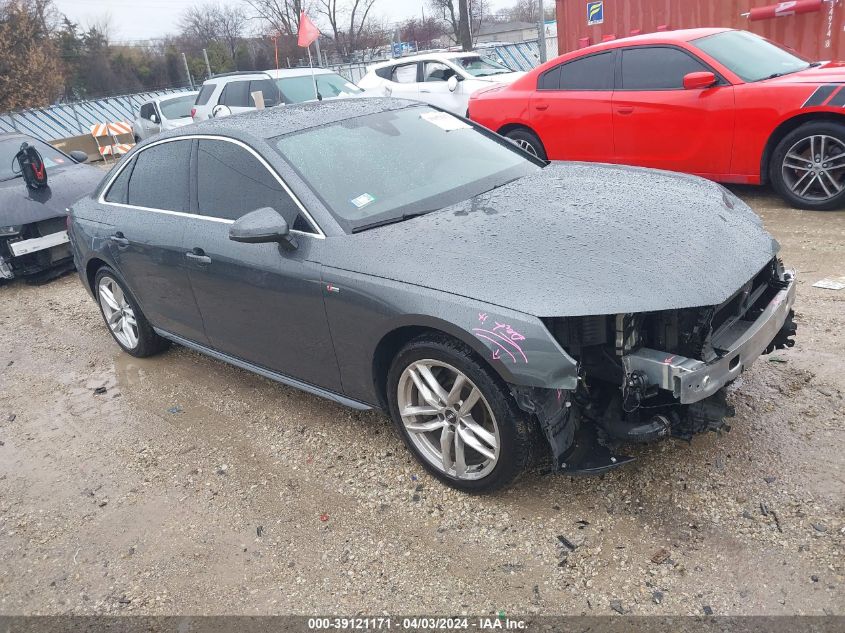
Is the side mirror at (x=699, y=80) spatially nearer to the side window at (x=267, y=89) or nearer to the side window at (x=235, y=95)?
the side window at (x=267, y=89)

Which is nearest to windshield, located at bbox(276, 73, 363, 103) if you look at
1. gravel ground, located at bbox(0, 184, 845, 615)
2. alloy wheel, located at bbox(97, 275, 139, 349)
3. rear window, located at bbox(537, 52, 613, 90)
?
rear window, located at bbox(537, 52, 613, 90)

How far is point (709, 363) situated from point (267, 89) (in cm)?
1075

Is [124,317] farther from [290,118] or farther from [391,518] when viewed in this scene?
[391,518]

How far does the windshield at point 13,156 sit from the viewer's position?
25.4ft

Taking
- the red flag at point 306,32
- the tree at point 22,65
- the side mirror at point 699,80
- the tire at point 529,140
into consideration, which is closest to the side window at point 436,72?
the red flag at point 306,32

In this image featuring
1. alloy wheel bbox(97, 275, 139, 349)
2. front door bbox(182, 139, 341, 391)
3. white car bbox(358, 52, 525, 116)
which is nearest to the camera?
front door bbox(182, 139, 341, 391)

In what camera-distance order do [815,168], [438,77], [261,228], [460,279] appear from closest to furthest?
[460,279]
[261,228]
[815,168]
[438,77]

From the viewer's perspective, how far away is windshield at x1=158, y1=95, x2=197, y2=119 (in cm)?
1402

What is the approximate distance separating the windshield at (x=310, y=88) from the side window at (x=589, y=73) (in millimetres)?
5407

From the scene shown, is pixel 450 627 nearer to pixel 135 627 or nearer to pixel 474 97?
pixel 135 627

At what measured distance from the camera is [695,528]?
262cm

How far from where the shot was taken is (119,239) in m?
4.38

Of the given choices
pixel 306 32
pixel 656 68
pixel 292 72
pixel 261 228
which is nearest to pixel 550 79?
pixel 656 68

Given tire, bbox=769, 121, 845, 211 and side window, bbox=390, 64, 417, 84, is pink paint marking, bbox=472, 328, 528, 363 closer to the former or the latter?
tire, bbox=769, 121, 845, 211
